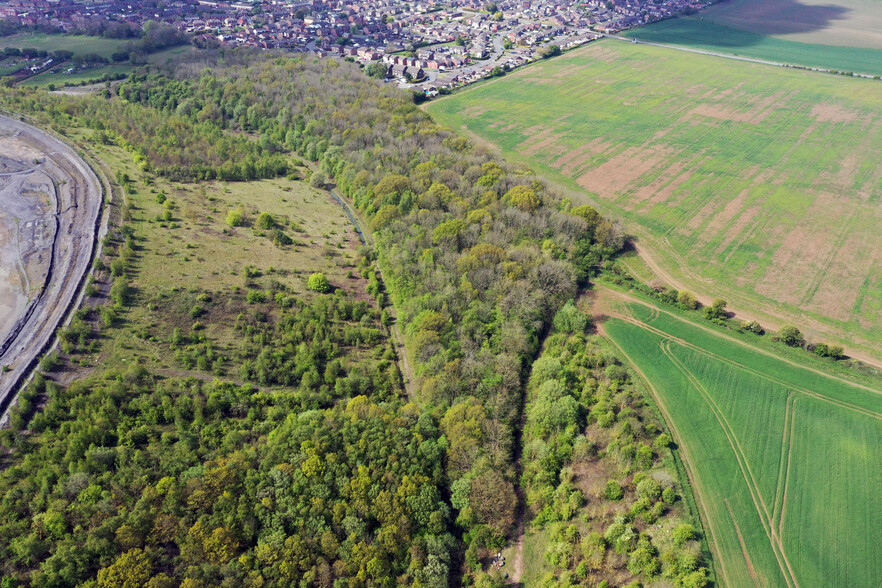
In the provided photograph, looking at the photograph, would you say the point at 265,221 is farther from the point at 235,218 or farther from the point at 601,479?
the point at 601,479

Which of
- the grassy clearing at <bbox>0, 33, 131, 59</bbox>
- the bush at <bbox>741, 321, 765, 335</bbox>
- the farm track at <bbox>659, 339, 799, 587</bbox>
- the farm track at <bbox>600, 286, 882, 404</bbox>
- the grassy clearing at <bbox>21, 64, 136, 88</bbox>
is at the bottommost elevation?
the farm track at <bbox>659, 339, 799, 587</bbox>

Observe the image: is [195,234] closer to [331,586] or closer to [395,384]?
[395,384]

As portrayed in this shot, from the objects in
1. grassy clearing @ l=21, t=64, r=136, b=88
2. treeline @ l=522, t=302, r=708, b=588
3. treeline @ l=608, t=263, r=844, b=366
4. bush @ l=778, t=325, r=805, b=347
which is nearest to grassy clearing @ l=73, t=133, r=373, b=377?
treeline @ l=522, t=302, r=708, b=588

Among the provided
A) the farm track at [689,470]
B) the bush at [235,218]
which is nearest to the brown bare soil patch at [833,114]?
the farm track at [689,470]

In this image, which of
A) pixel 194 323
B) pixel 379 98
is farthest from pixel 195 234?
pixel 379 98

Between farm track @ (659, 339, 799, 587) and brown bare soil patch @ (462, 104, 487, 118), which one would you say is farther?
brown bare soil patch @ (462, 104, 487, 118)

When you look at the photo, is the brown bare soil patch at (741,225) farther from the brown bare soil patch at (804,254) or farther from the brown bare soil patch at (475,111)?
the brown bare soil patch at (475,111)

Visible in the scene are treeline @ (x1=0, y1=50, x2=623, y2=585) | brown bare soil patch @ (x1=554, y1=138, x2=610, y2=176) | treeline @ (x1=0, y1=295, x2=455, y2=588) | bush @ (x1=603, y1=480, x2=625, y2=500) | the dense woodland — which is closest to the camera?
treeline @ (x1=0, y1=295, x2=455, y2=588)

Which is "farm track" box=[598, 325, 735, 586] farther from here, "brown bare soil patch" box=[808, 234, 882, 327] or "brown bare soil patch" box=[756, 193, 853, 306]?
"brown bare soil patch" box=[808, 234, 882, 327]
